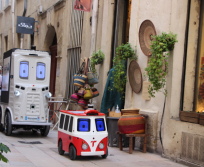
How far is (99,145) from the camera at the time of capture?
642cm

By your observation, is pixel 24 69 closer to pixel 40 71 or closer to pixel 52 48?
pixel 40 71

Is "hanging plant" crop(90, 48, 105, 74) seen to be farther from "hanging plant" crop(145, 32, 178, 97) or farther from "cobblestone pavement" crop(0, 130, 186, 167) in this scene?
"hanging plant" crop(145, 32, 178, 97)

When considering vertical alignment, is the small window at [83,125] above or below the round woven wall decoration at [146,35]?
below

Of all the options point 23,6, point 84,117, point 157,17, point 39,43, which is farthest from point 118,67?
point 23,6

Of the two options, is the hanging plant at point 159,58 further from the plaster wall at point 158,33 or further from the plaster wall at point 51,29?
the plaster wall at point 51,29

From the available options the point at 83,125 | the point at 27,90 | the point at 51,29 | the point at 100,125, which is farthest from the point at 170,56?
the point at 51,29

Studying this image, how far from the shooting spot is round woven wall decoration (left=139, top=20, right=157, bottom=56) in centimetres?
785

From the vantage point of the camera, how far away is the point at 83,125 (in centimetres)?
641

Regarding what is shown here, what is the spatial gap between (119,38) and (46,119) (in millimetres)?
3243

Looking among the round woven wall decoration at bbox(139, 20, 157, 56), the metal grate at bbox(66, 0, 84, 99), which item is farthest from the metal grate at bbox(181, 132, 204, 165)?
the metal grate at bbox(66, 0, 84, 99)

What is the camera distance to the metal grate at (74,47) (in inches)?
471

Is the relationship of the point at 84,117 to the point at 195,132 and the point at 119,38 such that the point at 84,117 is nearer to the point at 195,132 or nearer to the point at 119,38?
the point at 195,132

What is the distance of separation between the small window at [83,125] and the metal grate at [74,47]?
5.59 meters

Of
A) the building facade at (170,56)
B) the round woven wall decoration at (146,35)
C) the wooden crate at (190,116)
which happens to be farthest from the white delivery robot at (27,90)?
the wooden crate at (190,116)
